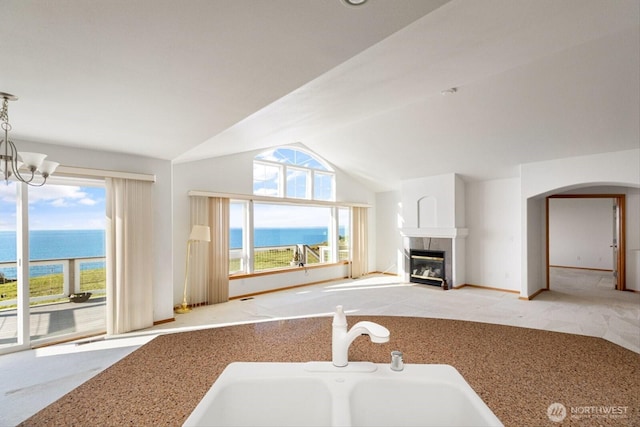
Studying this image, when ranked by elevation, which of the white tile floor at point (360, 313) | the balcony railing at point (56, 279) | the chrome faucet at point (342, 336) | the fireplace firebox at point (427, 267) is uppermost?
the chrome faucet at point (342, 336)

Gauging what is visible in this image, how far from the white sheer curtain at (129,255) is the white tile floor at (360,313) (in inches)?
10.0

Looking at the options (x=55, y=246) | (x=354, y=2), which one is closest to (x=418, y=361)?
(x=354, y=2)

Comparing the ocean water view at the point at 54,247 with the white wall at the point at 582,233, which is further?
the white wall at the point at 582,233

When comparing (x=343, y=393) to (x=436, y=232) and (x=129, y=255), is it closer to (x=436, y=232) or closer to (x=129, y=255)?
(x=129, y=255)

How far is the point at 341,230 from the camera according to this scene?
7.79 metres

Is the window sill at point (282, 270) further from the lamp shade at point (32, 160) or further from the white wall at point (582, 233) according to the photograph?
the white wall at point (582, 233)

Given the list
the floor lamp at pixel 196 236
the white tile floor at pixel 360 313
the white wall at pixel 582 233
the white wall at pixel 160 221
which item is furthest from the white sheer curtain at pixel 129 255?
the white wall at pixel 582 233

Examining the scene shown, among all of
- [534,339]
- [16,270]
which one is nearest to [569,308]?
[534,339]

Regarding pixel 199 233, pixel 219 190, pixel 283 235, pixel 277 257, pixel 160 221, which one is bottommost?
pixel 277 257

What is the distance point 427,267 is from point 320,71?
6.02 metres

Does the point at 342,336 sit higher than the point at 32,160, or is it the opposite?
the point at 32,160

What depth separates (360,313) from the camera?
14.8 ft

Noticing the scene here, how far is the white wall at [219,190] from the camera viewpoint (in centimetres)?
489

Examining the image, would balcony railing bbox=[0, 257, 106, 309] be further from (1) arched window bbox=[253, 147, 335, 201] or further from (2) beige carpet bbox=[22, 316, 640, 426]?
(2) beige carpet bbox=[22, 316, 640, 426]
